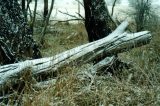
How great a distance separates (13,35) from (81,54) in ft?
2.54

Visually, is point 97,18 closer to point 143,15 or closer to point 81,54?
point 81,54

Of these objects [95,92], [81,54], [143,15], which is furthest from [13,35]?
[143,15]

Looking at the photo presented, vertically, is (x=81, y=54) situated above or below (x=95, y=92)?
above

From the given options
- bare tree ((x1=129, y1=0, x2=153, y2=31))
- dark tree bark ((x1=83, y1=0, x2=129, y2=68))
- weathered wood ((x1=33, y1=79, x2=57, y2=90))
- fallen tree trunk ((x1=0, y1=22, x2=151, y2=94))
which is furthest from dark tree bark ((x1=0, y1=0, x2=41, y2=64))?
bare tree ((x1=129, y1=0, x2=153, y2=31))

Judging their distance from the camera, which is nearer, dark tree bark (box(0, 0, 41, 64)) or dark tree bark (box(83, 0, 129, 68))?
dark tree bark (box(0, 0, 41, 64))

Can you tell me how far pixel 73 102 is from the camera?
330 centimetres

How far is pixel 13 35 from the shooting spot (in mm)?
4125

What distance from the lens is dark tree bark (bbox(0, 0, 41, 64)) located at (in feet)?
13.2

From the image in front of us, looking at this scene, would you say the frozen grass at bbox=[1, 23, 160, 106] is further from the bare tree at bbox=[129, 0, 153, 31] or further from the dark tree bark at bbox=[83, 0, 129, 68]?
the bare tree at bbox=[129, 0, 153, 31]

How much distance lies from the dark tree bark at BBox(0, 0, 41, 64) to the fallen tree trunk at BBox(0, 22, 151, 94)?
1.67ft

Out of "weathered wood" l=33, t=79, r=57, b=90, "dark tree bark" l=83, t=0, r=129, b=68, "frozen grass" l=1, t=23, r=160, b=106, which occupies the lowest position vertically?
"frozen grass" l=1, t=23, r=160, b=106

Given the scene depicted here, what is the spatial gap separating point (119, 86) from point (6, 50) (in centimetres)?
121

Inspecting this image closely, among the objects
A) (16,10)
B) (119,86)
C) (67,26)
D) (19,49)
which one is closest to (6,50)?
(19,49)

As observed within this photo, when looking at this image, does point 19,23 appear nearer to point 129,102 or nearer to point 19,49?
point 19,49
